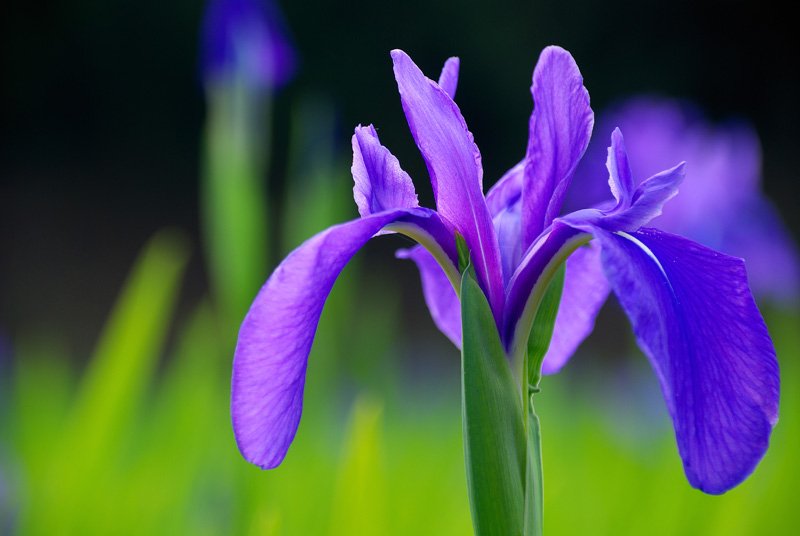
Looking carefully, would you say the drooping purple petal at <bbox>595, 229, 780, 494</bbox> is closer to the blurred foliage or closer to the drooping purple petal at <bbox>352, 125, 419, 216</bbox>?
the drooping purple petal at <bbox>352, 125, 419, 216</bbox>

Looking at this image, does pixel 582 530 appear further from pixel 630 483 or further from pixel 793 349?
pixel 793 349

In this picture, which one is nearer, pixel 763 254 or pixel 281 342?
pixel 281 342

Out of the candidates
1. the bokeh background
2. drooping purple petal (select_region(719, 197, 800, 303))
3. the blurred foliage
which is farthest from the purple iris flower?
the bokeh background

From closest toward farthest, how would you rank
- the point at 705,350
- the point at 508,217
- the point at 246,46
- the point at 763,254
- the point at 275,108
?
the point at 705,350
the point at 508,217
the point at 246,46
the point at 763,254
the point at 275,108

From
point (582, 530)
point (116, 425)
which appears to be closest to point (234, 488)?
point (116, 425)

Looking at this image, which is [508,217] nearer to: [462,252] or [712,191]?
[462,252]

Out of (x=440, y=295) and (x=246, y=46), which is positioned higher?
(x=246, y=46)

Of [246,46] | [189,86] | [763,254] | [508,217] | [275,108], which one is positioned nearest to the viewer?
[508,217]

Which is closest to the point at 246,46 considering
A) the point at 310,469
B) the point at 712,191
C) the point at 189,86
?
the point at 310,469
